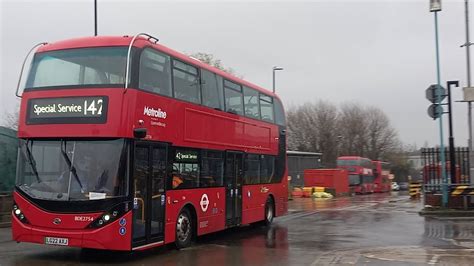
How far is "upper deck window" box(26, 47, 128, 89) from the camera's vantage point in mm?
10047

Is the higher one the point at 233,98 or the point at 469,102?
the point at 469,102

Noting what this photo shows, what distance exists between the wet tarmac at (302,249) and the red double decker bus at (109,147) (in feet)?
2.15

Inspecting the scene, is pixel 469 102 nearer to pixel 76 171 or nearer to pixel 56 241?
pixel 76 171

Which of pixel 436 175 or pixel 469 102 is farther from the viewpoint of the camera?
pixel 436 175

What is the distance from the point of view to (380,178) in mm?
59188

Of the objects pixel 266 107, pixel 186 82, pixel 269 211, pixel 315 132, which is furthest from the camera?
pixel 315 132

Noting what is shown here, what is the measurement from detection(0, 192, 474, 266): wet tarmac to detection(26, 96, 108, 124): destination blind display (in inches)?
106

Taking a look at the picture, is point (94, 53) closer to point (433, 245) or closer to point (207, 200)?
point (207, 200)

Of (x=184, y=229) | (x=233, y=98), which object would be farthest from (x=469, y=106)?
(x=184, y=229)

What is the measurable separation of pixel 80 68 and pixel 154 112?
1.66m

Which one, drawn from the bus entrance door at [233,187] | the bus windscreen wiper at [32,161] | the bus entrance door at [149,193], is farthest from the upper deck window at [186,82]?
the bus windscreen wiper at [32,161]

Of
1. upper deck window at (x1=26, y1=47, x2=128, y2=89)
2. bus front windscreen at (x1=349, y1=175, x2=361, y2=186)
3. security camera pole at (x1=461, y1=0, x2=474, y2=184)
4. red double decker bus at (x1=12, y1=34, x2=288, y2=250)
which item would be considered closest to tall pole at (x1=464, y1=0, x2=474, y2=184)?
security camera pole at (x1=461, y1=0, x2=474, y2=184)

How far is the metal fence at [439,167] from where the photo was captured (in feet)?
68.8

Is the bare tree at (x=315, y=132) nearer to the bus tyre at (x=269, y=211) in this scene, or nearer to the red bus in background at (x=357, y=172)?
the red bus in background at (x=357, y=172)
